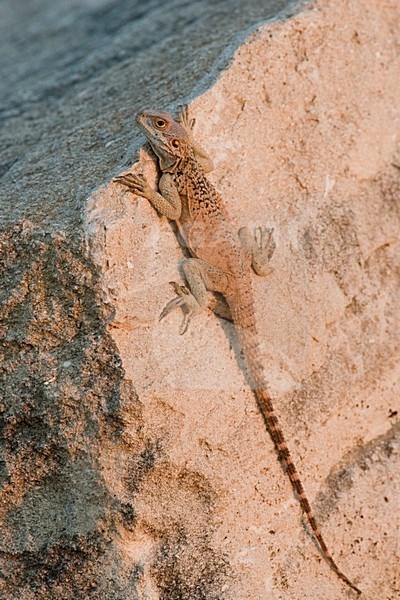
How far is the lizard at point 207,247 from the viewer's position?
4125 mm

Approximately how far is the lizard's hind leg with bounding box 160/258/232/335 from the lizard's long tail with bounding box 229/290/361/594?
0.11 metres

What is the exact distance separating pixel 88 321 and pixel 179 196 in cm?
104

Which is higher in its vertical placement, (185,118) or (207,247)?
(185,118)

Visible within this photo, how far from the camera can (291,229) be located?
15.2ft

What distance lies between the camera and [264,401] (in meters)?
4.13

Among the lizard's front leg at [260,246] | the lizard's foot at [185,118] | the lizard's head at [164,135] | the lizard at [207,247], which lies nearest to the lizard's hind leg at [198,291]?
the lizard at [207,247]

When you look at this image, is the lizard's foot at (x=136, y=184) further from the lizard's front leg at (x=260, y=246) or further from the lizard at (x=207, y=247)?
the lizard's front leg at (x=260, y=246)

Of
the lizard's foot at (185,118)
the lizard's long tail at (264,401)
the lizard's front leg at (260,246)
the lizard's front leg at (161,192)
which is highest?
the lizard's foot at (185,118)

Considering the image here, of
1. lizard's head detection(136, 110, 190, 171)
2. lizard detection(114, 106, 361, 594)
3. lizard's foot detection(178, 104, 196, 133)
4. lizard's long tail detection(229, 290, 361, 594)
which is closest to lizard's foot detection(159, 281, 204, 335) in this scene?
lizard detection(114, 106, 361, 594)

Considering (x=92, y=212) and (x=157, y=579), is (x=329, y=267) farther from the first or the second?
(x=157, y=579)

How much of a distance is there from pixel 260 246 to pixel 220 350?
0.79m

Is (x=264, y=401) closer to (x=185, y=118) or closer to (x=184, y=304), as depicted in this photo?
(x=184, y=304)

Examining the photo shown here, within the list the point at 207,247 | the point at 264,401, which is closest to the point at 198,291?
the point at 207,247

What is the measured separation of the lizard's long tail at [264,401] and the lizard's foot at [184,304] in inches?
11.4
